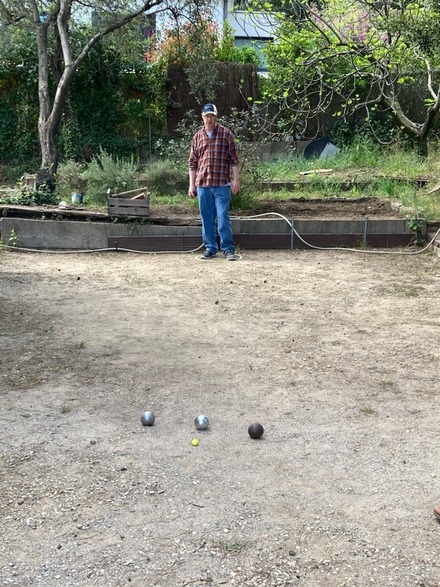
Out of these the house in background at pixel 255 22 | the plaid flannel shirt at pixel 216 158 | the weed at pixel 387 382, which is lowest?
the weed at pixel 387 382

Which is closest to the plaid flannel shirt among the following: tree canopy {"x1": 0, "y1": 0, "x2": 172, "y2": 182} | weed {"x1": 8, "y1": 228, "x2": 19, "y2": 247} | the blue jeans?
the blue jeans

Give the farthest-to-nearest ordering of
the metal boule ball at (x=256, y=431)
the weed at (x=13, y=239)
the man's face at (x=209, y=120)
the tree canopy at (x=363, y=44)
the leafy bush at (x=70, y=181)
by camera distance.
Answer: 1. the leafy bush at (x=70, y=181)
2. the weed at (x=13, y=239)
3. the man's face at (x=209, y=120)
4. the tree canopy at (x=363, y=44)
5. the metal boule ball at (x=256, y=431)

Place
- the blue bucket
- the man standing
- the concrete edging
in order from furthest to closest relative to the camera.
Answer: the blue bucket
the concrete edging
the man standing

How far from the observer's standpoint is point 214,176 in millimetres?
8367

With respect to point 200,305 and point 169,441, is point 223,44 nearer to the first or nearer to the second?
point 200,305

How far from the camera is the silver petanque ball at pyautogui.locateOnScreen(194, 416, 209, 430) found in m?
3.69

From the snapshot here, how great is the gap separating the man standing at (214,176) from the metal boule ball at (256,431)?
4996 mm

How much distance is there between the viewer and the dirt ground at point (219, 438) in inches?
101

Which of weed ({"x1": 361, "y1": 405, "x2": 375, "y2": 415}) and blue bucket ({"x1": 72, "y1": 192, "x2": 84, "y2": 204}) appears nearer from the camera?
weed ({"x1": 361, "y1": 405, "x2": 375, "y2": 415})

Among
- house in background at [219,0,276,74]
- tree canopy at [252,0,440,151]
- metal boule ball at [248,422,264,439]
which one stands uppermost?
house in background at [219,0,276,74]

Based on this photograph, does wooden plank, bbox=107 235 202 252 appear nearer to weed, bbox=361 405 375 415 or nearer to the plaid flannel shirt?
the plaid flannel shirt

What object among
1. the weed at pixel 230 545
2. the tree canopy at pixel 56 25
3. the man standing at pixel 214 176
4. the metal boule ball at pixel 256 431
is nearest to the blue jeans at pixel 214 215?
the man standing at pixel 214 176

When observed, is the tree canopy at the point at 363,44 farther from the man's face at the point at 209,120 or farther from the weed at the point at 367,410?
the weed at the point at 367,410

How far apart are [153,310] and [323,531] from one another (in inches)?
143
